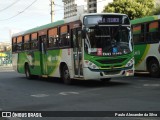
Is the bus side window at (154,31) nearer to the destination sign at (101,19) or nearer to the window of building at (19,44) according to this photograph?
the destination sign at (101,19)

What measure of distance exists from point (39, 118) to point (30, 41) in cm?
1455

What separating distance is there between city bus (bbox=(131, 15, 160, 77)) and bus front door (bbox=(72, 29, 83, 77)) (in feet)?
15.3

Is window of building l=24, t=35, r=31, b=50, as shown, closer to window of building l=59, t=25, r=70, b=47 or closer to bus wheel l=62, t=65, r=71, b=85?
window of building l=59, t=25, r=70, b=47

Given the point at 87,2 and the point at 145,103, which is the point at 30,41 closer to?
the point at 145,103

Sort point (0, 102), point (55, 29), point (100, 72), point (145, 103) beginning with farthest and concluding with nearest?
1. point (55, 29)
2. point (100, 72)
3. point (0, 102)
4. point (145, 103)

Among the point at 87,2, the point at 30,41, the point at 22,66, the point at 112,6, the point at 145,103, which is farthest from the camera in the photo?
the point at 87,2

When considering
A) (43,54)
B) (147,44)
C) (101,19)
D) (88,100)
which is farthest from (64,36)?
(88,100)

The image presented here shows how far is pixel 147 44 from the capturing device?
2133 centimetres

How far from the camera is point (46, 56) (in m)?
21.8

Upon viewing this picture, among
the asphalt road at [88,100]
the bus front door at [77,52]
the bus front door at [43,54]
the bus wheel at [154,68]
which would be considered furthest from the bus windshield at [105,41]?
the bus front door at [43,54]

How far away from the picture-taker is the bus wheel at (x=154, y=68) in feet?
68.7

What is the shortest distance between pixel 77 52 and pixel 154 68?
5.13 m

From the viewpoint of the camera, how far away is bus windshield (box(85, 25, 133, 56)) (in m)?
17.1

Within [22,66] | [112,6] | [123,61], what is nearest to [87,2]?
[112,6]
